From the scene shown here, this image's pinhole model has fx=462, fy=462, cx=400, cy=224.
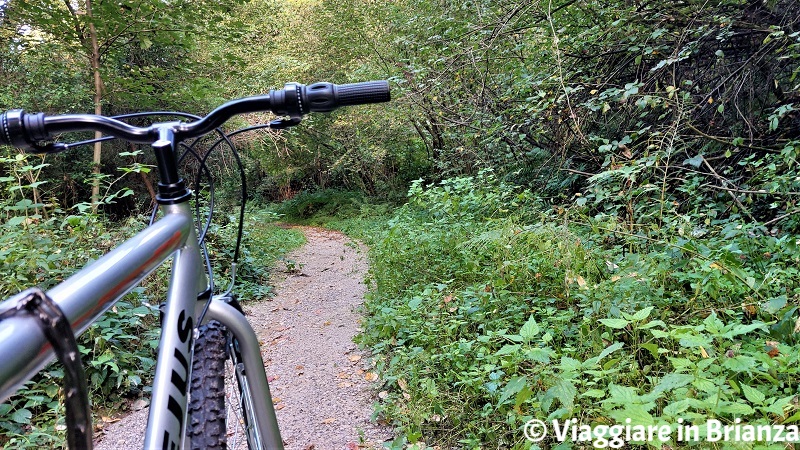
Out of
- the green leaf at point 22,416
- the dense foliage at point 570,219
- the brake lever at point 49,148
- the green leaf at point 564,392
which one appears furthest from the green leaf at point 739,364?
the green leaf at point 22,416

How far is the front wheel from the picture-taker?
115 centimetres

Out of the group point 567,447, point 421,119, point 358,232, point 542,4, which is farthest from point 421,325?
point 358,232

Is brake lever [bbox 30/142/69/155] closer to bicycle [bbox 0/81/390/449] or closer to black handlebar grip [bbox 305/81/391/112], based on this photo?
bicycle [bbox 0/81/390/449]

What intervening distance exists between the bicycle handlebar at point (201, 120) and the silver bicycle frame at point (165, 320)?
0.71 feet

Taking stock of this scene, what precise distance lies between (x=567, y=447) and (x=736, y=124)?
3.78m

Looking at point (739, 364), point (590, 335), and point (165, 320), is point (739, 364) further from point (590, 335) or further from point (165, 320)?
point (165, 320)

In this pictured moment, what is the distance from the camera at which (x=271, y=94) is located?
1.24 metres

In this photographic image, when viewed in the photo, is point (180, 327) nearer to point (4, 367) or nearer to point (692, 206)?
point (4, 367)

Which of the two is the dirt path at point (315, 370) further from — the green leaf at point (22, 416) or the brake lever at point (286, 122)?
the brake lever at point (286, 122)

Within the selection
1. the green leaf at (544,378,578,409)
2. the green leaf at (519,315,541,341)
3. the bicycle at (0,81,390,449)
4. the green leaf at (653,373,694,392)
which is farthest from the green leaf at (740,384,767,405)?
the bicycle at (0,81,390,449)

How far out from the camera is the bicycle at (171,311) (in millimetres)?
568

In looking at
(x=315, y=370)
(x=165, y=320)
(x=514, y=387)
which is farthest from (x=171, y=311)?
(x=315, y=370)

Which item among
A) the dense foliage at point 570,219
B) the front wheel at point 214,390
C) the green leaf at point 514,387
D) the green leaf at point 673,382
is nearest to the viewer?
the front wheel at point 214,390

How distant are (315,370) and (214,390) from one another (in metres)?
2.70
